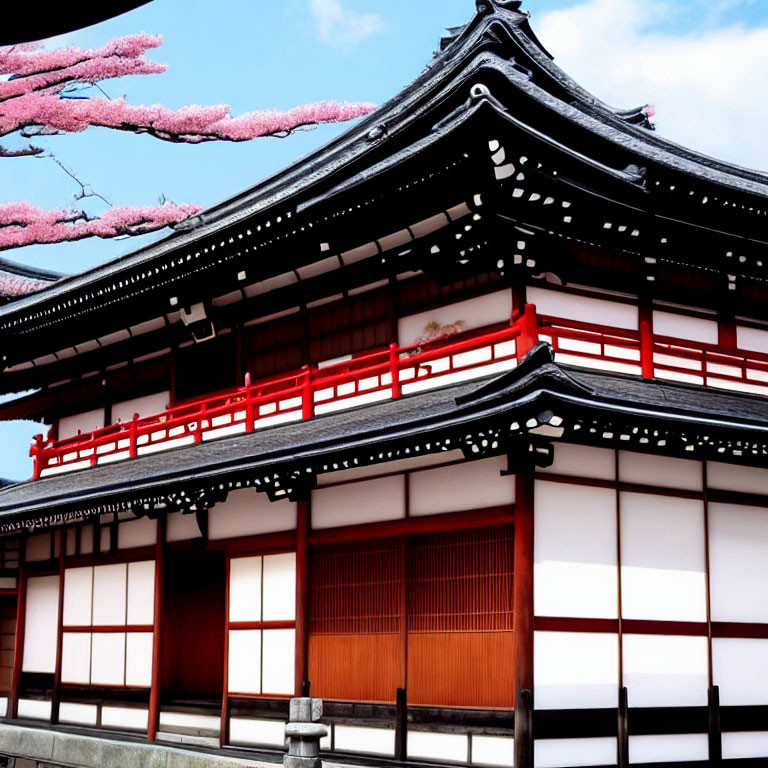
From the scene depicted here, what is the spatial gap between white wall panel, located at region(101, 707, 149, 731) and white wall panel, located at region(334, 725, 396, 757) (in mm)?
4063

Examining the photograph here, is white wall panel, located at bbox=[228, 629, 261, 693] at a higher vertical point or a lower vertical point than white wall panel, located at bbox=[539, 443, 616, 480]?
lower

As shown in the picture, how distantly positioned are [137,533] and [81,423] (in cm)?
371

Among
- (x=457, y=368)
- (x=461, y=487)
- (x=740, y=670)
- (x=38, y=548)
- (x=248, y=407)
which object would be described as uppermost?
(x=457, y=368)

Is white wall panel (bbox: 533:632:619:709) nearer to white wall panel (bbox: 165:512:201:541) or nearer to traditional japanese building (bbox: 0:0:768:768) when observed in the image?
traditional japanese building (bbox: 0:0:768:768)

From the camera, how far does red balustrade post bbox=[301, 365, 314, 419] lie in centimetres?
1357

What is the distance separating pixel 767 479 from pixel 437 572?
3.93 metres

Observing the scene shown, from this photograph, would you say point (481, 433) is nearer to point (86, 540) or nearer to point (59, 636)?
point (86, 540)

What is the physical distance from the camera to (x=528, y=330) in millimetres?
11078

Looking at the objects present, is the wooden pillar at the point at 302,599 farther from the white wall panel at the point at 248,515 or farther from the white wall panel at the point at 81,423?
the white wall panel at the point at 81,423

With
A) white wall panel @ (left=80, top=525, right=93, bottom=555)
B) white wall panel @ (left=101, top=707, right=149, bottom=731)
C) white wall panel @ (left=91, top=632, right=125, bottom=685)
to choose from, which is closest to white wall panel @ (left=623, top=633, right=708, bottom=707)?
white wall panel @ (left=101, top=707, right=149, bottom=731)

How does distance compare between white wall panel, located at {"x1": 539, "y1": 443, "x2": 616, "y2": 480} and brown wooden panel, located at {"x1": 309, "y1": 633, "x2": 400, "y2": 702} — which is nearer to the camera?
white wall panel, located at {"x1": 539, "y1": 443, "x2": 616, "y2": 480}

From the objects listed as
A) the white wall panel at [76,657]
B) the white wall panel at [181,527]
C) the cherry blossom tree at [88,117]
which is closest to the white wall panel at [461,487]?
the white wall panel at [181,527]

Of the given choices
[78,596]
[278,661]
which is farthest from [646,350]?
[78,596]

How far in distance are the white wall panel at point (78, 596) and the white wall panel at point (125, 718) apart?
1.45m
